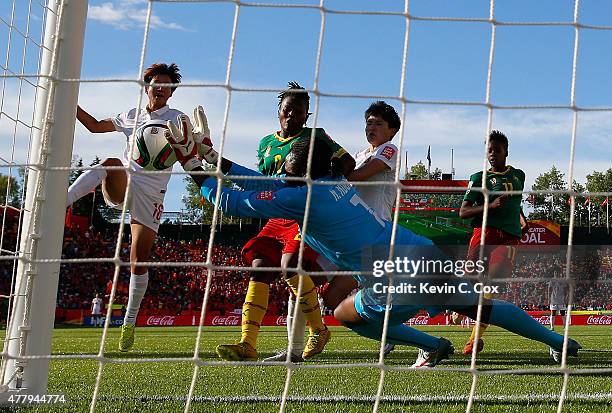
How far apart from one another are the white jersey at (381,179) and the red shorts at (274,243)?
52 cm

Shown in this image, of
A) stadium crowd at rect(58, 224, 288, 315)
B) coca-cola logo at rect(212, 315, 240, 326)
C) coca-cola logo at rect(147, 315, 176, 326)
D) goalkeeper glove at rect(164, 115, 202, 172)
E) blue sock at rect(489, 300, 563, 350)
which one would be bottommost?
coca-cola logo at rect(147, 315, 176, 326)

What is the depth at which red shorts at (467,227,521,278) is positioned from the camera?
587cm

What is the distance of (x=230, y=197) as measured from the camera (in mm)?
3510

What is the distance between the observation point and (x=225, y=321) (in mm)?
21656

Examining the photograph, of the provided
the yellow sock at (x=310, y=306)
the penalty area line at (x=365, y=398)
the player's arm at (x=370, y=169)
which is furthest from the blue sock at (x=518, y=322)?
the yellow sock at (x=310, y=306)

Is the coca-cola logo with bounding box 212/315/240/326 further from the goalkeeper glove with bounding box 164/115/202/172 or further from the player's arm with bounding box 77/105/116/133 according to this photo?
the goalkeeper glove with bounding box 164/115/202/172

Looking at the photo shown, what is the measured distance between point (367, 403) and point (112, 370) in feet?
6.38

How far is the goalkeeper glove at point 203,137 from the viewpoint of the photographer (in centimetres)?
369

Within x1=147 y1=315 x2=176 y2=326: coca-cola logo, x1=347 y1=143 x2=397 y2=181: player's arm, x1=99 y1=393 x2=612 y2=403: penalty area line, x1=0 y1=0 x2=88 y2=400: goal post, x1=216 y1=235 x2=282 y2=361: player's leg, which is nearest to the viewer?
x1=0 y1=0 x2=88 y2=400: goal post

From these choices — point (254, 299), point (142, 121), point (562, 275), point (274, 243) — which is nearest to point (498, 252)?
point (274, 243)

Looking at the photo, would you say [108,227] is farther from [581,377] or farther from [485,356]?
[581,377]

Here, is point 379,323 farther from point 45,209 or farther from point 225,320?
point 225,320

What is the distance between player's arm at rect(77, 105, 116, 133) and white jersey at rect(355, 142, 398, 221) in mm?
1721

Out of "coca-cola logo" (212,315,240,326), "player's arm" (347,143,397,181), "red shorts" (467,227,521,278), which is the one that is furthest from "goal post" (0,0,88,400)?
"coca-cola logo" (212,315,240,326)
